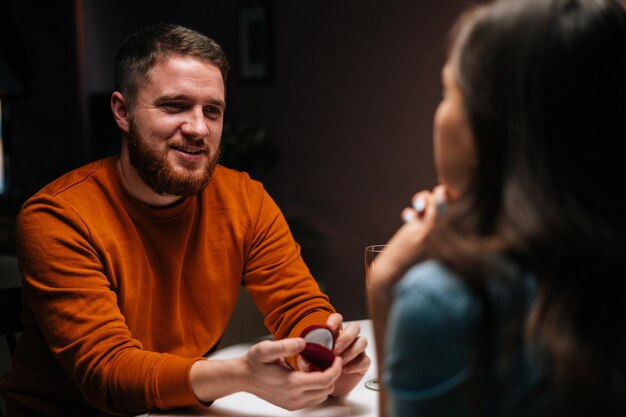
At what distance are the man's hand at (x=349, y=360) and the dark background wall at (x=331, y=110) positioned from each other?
1.93 metres

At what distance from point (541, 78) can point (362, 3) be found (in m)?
3.08

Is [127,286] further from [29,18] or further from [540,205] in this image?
[29,18]

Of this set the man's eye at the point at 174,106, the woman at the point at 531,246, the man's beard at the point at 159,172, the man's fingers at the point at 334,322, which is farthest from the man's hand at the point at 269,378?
the man's eye at the point at 174,106

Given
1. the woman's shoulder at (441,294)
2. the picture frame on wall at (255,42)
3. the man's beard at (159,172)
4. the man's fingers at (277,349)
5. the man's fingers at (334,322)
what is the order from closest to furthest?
the woman's shoulder at (441,294), the man's fingers at (277,349), the man's fingers at (334,322), the man's beard at (159,172), the picture frame on wall at (255,42)

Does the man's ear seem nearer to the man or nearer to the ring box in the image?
the man

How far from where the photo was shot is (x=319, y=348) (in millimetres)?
1148

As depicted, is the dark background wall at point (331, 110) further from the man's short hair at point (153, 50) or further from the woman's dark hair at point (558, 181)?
the woman's dark hair at point (558, 181)

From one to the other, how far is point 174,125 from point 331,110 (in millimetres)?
2239

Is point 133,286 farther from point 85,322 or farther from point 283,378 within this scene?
point 283,378

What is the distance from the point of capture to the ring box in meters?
1.15

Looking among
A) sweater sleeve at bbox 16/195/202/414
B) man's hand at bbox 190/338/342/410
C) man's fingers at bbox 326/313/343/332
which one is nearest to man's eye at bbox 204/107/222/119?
sweater sleeve at bbox 16/195/202/414

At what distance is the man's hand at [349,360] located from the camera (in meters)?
1.20

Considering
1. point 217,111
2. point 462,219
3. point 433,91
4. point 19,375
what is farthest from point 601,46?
point 433,91

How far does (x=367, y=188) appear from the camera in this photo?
3.59 metres
